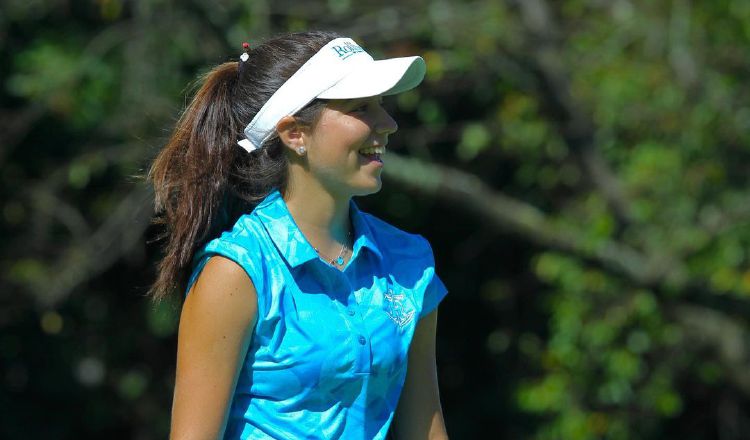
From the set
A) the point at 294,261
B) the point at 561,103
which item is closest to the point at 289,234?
the point at 294,261

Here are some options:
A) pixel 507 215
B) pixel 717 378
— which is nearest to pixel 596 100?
pixel 507 215

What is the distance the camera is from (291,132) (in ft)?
7.23

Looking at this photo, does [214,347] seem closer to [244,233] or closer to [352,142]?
[244,233]

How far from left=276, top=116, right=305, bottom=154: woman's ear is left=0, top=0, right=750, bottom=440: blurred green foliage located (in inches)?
113

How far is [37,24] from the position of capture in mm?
5840

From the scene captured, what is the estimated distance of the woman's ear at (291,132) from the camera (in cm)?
219

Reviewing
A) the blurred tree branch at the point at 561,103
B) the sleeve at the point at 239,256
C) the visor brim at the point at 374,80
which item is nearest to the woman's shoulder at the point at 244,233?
the sleeve at the point at 239,256

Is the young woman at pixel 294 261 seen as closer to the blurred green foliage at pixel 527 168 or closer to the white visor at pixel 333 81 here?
the white visor at pixel 333 81

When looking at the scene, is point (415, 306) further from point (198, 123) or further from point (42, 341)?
point (42, 341)

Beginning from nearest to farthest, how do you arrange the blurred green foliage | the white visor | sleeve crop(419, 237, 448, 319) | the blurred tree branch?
1. the white visor
2. sleeve crop(419, 237, 448, 319)
3. the blurred green foliage
4. the blurred tree branch

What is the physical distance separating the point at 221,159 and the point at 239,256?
0.24 metres

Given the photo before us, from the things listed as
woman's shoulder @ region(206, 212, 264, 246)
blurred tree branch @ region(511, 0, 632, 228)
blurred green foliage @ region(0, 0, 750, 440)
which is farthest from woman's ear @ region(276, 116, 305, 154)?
blurred tree branch @ region(511, 0, 632, 228)

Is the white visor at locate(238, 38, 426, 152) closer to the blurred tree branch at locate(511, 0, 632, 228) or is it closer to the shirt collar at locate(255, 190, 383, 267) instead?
the shirt collar at locate(255, 190, 383, 267)

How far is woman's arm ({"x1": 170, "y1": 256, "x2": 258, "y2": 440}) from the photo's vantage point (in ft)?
6.68
